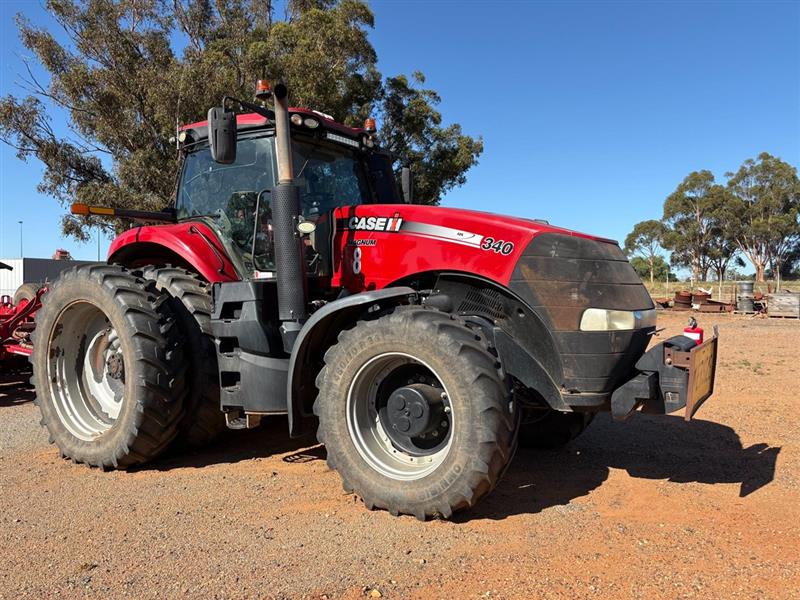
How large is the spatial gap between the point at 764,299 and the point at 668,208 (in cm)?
2683

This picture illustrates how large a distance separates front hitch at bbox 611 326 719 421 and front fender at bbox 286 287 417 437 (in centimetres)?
132

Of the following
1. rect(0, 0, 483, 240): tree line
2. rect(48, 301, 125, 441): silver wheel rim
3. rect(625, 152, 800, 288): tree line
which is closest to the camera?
rect(48, 301, 125, 441): silver wheel rim

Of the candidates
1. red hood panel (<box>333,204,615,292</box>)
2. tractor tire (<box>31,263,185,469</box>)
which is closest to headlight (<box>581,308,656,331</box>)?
red hood panel (<box>333,204,615,292</box>)

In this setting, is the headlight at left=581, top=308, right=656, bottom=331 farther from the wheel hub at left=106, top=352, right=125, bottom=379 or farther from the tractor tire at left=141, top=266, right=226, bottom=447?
the wheel hub at left=106, top=352, right=125, bottom=379

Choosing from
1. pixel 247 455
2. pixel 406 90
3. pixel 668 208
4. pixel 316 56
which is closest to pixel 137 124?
pixel 316 56

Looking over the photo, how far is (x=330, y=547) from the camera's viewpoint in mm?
3021

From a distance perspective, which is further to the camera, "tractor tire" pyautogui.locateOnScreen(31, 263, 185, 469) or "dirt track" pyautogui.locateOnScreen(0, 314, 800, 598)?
"tractor tire" pyautogui.locateOnScreen(31, 263, 185, 469)

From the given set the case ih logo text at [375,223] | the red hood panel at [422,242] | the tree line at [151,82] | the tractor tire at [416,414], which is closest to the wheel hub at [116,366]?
the red hood panel at [422,242]

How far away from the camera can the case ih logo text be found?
390 centimetres

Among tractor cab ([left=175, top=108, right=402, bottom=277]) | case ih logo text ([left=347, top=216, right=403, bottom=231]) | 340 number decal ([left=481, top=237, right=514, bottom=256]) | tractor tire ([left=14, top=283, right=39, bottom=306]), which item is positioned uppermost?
tractor cab ([left=175, top=108, right=402, bottom=277])

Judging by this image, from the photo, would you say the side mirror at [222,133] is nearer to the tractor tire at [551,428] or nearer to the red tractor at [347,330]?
the red tractor at [347,330]

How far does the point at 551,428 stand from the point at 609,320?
1.58 m

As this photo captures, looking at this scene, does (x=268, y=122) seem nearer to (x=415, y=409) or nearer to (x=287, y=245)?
(x=287, y=245)

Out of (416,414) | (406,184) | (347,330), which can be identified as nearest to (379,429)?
(416,414)
